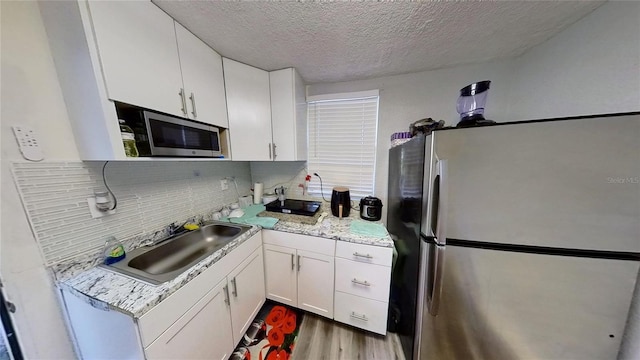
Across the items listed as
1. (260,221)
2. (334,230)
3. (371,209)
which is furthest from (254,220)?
(371,209)

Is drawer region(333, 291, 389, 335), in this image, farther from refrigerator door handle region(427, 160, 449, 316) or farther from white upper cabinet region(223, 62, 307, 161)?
white upper cabinet region(223, 62, 307, 161)

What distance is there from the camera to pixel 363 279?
128 centimetres

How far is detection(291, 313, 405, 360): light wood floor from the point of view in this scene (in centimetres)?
126

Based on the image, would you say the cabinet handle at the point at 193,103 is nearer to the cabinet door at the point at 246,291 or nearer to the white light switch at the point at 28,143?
the white light switch at the point at 28,143

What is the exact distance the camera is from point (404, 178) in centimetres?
119

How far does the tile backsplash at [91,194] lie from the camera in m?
0.76

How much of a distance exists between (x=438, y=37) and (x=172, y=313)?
210cm

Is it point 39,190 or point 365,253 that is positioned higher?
point 39,190

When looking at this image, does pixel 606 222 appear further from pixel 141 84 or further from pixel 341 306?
pixel 141 84

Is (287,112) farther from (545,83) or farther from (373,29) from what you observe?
(545,83)

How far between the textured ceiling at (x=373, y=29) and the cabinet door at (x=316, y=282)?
5.02 feet

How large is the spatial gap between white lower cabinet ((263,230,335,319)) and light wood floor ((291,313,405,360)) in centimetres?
14

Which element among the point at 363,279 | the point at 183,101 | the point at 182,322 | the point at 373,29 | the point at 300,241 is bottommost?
the point at 363,279

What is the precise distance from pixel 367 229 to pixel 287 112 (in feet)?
4.03
